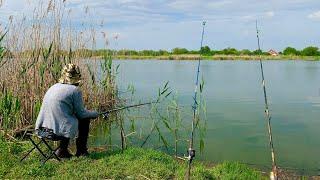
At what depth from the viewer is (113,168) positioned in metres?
5.09

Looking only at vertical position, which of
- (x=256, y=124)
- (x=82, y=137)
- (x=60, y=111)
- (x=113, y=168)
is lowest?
(x=256, y=124)

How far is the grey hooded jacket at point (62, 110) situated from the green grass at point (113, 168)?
1.30ft

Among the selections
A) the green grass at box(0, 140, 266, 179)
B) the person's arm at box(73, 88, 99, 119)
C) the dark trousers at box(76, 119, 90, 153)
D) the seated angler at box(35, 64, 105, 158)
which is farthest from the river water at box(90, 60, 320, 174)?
the seated angler at box(35, 64, 105, 158)

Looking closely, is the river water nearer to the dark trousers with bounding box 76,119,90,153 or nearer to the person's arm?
the dark trousers with bounding box 76,119,90,153

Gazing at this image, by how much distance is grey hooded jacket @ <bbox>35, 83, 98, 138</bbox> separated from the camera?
5.22m

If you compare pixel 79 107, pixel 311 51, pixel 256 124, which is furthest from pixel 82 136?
pixel 311 51

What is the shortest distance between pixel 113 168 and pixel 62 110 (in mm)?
890

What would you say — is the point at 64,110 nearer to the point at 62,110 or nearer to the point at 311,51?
the point at 62,110

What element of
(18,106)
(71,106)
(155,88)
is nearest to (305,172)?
(71,106)

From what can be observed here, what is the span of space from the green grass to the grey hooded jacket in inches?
15.6

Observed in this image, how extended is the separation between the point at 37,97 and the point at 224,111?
5.42m

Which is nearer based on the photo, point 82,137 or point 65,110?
point 65,110

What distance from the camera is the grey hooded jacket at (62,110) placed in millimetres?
5219

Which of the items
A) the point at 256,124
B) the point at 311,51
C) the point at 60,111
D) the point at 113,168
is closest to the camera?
the point at 113,168
